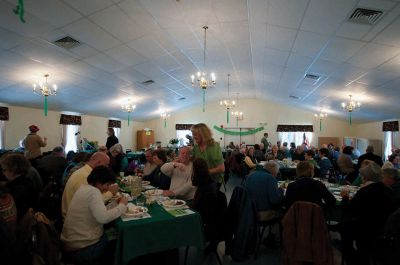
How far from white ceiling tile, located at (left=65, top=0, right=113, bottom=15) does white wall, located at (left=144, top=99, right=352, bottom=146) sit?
427 inches

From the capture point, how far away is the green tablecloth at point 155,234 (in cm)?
203

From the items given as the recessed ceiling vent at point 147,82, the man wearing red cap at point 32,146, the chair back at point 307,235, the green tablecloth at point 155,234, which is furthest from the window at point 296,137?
the green tablecloth at point 155,234

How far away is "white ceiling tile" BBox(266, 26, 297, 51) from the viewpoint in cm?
464

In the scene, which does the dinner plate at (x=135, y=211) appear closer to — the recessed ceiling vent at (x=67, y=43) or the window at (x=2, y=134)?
the recessed ceiling vent at (x=67, y=43)

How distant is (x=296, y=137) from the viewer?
547 inches

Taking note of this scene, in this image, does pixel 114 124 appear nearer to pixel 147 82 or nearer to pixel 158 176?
pixel 147 82

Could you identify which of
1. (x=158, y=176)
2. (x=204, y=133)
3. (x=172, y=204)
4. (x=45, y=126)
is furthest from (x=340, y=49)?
(x=45, y=126)

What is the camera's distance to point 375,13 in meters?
3.40

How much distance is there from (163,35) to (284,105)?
10133 millimetres

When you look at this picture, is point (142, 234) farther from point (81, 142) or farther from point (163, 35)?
point (81, 142)

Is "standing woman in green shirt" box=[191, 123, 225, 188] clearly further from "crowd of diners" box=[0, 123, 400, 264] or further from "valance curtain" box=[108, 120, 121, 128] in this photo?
"valance curtain" box=[108, 120, 121, 128]

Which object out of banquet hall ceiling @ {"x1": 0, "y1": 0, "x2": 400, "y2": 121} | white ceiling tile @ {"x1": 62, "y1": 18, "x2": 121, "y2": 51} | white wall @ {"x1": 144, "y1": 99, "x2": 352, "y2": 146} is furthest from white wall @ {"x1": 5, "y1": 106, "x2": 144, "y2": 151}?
white ceiling tile @ {"x1": 62, "y1": 18, "x2": 121, "y2": 51}

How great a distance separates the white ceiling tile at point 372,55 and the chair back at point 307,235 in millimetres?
3415

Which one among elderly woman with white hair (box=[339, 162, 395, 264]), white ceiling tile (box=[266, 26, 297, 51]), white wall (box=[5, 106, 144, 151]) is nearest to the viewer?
elderly woman with white hair (box=[339, 162, 395, 264])
